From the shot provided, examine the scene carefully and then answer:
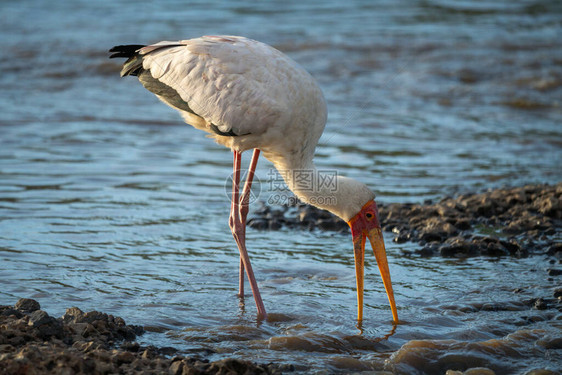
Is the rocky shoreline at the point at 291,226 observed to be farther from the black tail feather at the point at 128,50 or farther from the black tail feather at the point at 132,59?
the black tail feather at the point at 128,50

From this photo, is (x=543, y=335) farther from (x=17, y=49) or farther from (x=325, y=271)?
(x=17, y=49)

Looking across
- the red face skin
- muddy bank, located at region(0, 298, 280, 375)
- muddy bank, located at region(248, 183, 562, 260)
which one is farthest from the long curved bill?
muddy bank, located at region(0, 298, 280, 375)

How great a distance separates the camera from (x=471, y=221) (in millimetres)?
7172

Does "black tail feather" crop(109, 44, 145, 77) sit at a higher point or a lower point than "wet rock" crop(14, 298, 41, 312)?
→ higher

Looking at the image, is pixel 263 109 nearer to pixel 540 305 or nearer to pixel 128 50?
pixel 128 50

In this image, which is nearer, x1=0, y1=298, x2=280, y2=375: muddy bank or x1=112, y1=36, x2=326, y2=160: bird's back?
x1=0, y1=298, x2=280, y2=375: muddy bank

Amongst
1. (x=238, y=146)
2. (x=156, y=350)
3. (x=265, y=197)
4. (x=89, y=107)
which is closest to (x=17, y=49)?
(x=89, y=107)

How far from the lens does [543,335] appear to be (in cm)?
461

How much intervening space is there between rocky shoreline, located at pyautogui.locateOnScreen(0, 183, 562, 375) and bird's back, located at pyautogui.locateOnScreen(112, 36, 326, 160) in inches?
70.4

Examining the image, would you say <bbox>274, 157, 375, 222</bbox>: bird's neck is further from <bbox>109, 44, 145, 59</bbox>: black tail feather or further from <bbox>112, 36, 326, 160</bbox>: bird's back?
<bbox>109, 44, 145, 59</bbox>: black tail feather

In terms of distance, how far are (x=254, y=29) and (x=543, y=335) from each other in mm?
16707

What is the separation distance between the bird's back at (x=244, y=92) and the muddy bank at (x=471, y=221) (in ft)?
5.85

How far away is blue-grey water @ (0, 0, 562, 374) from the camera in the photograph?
15.6 ft

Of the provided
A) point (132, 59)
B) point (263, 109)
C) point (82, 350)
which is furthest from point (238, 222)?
point (82, 350)
